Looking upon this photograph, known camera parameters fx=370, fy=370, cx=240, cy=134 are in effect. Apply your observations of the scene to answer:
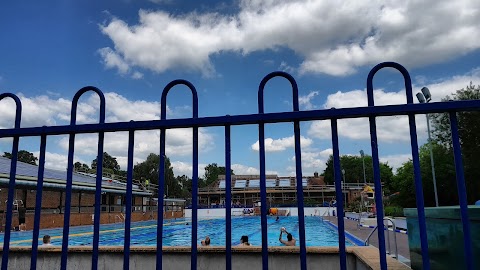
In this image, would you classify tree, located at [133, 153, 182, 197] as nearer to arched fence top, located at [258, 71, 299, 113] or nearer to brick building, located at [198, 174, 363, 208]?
brick building, located at [198, 174, 363, 208]

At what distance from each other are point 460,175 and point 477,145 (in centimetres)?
3332

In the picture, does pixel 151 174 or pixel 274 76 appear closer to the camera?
pixel 274 76

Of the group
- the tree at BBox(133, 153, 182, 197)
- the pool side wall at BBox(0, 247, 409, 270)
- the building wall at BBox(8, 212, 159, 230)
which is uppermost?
the tree at BBox(133, 153, 182, 197)

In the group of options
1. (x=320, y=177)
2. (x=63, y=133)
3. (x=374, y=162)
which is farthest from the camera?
(x=320, y=177)

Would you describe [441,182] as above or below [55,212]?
above

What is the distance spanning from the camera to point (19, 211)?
2130 centimetres

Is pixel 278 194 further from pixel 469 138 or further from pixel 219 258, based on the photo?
pixel 219 258

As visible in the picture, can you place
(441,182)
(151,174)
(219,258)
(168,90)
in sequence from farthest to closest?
(151,174) → (441,182) → (219,258) → (168,90)

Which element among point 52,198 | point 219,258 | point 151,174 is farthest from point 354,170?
point 219,258

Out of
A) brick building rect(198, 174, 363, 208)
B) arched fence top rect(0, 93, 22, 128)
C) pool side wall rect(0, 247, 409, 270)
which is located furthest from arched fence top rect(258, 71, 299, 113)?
brick building rect(198, 174, 363, 208)

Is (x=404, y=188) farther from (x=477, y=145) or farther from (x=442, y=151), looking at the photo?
(x=477, y=145)

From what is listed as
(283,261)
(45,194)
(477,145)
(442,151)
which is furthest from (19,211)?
(442,151)

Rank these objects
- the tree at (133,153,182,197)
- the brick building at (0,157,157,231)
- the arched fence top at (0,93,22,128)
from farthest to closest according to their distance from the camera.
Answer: the tree at (133,153,182,197) → the brick building at (0,157,157,231) → the arched fence top at (0,93,22,128)

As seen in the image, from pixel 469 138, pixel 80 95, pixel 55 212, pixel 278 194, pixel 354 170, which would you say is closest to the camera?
pixel 80 95
